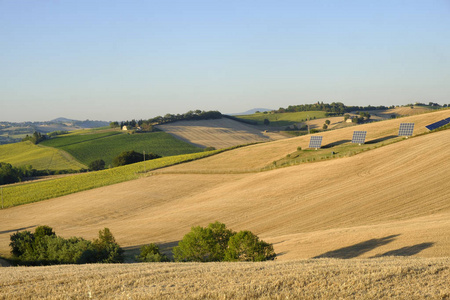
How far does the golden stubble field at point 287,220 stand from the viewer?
15.0m

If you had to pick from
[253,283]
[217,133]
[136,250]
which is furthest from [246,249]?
[217,133]

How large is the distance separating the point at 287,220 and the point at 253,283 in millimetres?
30950

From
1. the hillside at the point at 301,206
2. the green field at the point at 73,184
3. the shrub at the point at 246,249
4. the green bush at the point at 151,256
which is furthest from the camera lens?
the green field at the point at 73,184

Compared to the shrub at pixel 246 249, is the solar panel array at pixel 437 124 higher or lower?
higher

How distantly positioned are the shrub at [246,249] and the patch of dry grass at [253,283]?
31.3ft

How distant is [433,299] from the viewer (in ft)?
43.1

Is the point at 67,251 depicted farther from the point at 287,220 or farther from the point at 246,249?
the point at 287,220

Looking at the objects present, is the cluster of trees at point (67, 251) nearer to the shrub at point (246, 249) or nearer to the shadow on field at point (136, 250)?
the shadow on field at point (136, 250)

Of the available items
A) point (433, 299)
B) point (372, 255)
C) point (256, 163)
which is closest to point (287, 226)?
point (372, 255)

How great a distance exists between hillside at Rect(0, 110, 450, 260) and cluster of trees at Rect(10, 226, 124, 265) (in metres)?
8.18

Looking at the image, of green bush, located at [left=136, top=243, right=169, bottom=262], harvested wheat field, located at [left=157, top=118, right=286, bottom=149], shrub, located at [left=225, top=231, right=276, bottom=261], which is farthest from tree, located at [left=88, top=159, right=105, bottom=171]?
shrub, located at [left=225, top=231, right=276, bottom=261]

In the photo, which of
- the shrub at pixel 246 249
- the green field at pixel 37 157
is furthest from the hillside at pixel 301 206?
the green field at pixel 37 157

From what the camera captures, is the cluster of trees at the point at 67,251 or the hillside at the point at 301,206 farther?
the cluster of trees at the point at 67,251

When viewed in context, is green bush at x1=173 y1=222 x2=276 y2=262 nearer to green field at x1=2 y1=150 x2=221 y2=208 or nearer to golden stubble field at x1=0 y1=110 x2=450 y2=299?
golden stubble field at x1=0 y1=110 x2=450 y2=299
